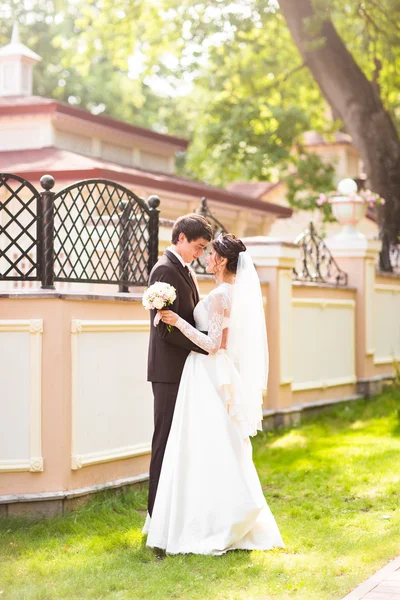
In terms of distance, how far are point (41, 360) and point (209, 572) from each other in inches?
87.2

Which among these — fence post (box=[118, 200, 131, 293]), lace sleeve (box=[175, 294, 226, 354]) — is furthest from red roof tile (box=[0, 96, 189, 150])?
lace sleeve (box=[175, 294, 226, 354])

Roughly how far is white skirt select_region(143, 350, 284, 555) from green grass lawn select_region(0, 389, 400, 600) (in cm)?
16

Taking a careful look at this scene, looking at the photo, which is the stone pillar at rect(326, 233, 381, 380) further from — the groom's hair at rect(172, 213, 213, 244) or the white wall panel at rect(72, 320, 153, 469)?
the groom's hair at rect(172, 213, 213, 244)

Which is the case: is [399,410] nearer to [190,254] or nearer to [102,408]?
[102,408]

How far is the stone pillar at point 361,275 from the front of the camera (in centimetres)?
1460

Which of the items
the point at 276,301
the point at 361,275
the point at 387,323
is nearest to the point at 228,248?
the point at 276,301

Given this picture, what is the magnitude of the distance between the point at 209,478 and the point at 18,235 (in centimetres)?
256

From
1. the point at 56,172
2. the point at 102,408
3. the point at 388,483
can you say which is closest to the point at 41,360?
the point at 102,408

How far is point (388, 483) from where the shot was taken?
8.91 meters

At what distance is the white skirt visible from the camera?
656 cm

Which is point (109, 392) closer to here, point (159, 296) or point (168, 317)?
point (168, 317)

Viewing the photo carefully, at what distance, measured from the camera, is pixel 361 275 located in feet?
48.3

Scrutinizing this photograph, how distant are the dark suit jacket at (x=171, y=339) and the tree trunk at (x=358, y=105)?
12297mm

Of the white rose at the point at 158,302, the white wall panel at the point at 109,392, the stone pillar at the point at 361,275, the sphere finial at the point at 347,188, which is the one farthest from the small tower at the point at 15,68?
the white rose at the point at 158,302
